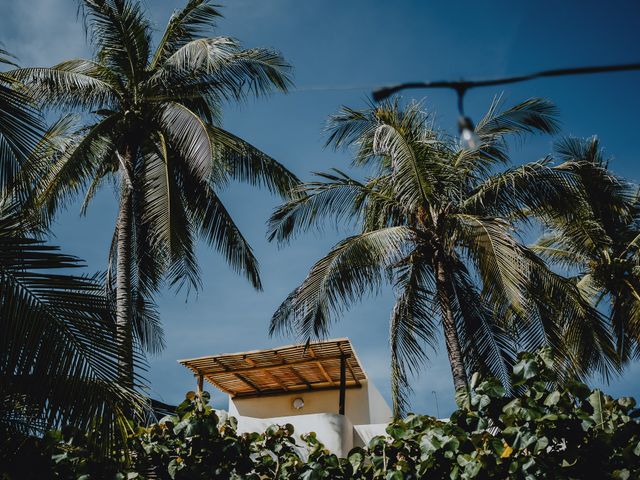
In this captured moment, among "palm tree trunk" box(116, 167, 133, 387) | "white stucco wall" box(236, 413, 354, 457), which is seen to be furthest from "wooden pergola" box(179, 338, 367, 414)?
"palm tree trunk" box(116, 167, 133, 387)

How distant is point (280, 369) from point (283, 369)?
72 millimetres

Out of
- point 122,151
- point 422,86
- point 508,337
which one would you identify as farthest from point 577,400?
point 122,151

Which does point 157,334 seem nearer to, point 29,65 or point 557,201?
point 29,65

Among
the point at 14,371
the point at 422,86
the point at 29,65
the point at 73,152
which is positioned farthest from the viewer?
the point at 29,65

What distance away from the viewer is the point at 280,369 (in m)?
13.5

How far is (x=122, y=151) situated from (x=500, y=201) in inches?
261

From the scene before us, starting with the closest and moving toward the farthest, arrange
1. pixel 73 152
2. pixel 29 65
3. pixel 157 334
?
1. pixel 73 152
2. pixel 29 65
3. pixel 157 334

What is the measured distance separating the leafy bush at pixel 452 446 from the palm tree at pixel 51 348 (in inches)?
9.3

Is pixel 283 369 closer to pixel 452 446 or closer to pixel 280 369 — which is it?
pixel 280 369

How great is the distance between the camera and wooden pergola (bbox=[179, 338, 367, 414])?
12.3 m

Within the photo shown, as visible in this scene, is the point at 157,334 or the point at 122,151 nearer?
the point at 122,151

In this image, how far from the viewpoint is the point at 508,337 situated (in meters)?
9.15

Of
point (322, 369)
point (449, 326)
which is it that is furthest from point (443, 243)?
point (322, 369)

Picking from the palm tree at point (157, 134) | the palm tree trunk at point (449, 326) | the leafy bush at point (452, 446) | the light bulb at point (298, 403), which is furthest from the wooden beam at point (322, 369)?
the leafy bush at point (452, 446)
